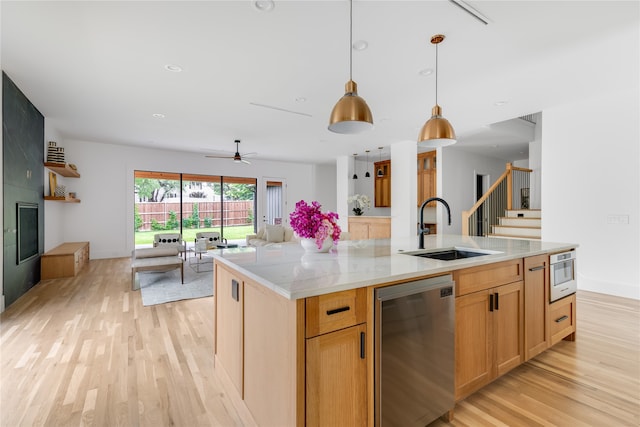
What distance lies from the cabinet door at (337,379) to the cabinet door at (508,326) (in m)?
1.09

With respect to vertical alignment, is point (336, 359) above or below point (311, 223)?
below

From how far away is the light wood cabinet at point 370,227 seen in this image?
23.6 ft

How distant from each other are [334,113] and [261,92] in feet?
7.52

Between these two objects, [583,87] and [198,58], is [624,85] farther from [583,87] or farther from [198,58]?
[198,58]

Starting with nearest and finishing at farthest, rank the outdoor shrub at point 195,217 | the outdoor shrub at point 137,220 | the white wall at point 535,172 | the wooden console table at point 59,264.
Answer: the wooden console table at point 59,264, the white wall at point 535,172, the outdoor shrub at point 137,220, the outdoor shrub at point 195,217

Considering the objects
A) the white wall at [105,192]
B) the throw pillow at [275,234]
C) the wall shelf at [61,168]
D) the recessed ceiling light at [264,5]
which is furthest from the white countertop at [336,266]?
the white wall at [105,192]

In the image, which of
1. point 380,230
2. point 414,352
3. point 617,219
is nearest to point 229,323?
point 414,352

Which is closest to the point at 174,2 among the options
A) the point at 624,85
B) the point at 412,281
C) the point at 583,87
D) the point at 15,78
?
the point at 412,281

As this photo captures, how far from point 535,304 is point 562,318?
1.81 ft

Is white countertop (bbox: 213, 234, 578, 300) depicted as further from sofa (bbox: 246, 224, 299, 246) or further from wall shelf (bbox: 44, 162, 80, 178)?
wall shelf (bbox: 44, 162, 80, 178)

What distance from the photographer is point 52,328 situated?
9.62ft

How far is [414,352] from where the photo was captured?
1.47 metres

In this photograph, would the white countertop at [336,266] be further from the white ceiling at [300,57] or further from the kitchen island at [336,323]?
the white ceiling at [300,57]

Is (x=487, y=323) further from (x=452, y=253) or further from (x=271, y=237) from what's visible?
(x=271, y=237)
